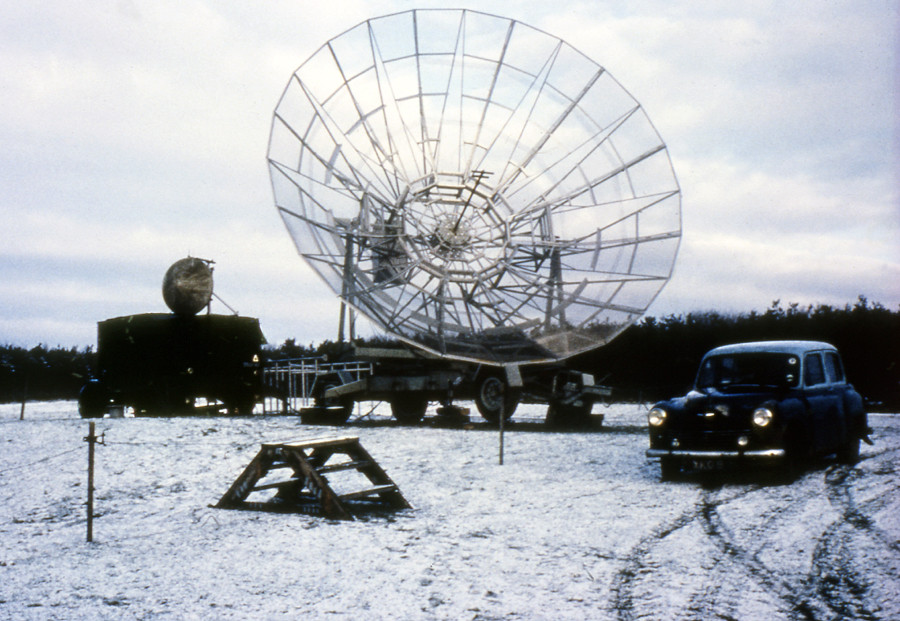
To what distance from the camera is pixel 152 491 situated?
959 cm

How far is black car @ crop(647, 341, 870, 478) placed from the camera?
34.1ft

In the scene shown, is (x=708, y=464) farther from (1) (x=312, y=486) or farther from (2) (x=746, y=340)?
(2) (x=746, y=340)

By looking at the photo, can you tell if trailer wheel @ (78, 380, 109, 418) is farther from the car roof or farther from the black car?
the car roof

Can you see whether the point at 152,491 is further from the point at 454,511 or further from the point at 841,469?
the point at 841,469

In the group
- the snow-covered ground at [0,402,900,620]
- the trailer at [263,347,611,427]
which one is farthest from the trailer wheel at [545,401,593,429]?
the snow-covered ground at [0,402,900,620]

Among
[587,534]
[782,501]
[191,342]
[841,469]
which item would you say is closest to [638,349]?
[191,342]

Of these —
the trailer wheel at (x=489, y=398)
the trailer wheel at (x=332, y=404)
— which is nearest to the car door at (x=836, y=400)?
the trailer wheel at (x=489, y=398)

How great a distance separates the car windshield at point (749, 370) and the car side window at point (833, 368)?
0.92 meters

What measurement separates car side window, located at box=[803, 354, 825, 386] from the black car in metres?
0.02

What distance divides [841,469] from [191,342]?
1581 cm

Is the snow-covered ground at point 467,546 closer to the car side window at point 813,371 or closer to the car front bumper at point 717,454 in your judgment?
the car front bumper at point 717,454

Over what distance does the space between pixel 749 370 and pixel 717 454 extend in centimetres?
193

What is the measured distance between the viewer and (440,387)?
19.1 m

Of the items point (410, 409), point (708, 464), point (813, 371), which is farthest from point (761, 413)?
point (410, 409)
